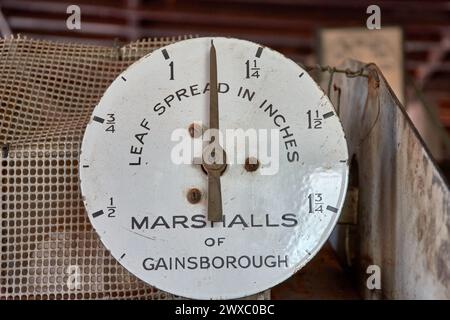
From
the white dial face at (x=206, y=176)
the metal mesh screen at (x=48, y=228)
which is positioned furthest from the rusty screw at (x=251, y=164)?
the metal mesh screen at (x=48, y=228)

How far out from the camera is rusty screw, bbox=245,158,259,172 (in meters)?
0.88

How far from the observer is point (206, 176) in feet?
2.91

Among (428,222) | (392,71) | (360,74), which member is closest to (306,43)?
(392,71)

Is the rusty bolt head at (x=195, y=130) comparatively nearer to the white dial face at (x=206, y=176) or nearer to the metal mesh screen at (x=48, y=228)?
the white dial face at (x=206, y=176)

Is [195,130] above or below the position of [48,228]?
above

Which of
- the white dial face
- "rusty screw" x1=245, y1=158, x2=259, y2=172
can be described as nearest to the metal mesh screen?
the white dial face

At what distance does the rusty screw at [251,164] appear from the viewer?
34.8 inches

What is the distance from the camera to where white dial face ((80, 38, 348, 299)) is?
87 centimetres

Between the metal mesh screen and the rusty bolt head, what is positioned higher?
the rusty bolt head

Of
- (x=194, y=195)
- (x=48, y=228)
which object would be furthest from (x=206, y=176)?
(x=48, y=228)

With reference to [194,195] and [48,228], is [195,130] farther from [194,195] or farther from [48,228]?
[48,228]

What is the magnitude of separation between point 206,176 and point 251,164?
0.07 m

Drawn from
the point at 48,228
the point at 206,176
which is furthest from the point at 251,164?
the point at 48,228

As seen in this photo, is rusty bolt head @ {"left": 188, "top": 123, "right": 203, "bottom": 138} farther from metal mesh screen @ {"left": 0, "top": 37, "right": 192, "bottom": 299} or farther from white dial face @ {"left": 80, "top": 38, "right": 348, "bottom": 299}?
metal mesh screen @ {"left": 0, "top": 37, "right": 192, "bottom": 299}
